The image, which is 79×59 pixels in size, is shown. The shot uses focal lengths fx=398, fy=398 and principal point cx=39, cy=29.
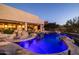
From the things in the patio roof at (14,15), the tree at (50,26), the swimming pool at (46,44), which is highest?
the patio roof at (14,15)

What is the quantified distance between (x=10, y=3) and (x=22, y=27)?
448mm

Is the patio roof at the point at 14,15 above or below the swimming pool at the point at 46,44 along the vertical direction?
above

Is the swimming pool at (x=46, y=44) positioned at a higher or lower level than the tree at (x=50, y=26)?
lower

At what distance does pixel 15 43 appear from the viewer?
665cm

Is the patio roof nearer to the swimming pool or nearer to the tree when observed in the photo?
the tree

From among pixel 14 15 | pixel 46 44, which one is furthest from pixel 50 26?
pixel 14 15

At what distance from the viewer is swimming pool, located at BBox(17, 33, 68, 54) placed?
6629 millimetres

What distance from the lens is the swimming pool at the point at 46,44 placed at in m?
6.63

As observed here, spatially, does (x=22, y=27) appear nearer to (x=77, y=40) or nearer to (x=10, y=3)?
(x=10, y=3)

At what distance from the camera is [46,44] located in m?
6.66

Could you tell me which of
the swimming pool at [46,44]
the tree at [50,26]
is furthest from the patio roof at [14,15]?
the swimming pool at [46,44]

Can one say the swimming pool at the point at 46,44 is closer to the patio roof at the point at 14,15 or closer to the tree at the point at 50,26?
the tree at the point at 50,26
